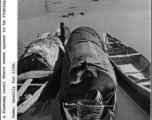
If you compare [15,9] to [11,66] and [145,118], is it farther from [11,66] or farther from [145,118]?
[145,118]

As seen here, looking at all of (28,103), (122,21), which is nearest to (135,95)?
(122,21)

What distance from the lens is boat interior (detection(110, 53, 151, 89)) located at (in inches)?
101

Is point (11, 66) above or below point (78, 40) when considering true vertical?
below

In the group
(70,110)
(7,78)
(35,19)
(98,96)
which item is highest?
(35,19)

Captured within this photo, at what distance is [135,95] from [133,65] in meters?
0.73

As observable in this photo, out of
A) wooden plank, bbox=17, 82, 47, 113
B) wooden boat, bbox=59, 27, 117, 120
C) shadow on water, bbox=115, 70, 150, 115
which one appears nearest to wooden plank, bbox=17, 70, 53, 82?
wooden plank, bbox=17, 82, 47, 113

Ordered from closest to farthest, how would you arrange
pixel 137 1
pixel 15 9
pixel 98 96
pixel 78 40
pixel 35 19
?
1. pixel 98 96
2. pixel 15 9
3. pixel 137 1
4. pixel 78 40
5. pixel 35 19

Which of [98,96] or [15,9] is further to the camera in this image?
[15,9]

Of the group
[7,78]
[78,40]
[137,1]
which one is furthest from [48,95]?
[137,1]

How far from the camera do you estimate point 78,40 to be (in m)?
2.34

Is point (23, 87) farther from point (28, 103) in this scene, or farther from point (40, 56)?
point (40, 56)

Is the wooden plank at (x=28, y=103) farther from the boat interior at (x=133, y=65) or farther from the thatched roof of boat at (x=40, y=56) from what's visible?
the boat interior at (x=133, y=65)

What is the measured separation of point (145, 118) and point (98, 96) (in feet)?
Answer: 1.96

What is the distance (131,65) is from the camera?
112 inches
